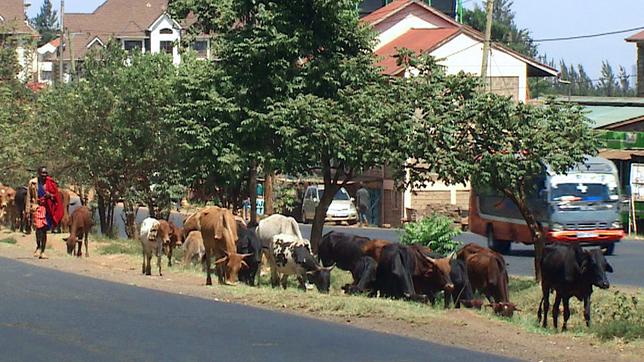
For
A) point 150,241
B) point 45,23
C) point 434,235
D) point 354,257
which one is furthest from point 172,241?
point 45,23

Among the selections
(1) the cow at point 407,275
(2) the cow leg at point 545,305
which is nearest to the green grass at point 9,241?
(1) the cow at point 407,275

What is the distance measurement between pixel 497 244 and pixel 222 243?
52.6ft

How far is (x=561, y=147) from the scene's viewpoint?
24328 millimetres

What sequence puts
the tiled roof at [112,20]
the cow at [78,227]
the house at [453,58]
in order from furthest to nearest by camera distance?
the tiled roof at [112,20], the house at [453,58], the cow at [78,227]

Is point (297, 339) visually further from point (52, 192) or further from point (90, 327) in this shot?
point (52, 192)

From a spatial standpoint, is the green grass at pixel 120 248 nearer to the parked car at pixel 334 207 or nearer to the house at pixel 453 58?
the parked car at pixel 334 207

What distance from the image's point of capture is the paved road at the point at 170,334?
1233 cm

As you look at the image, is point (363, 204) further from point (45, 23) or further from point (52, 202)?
point (45, 23)

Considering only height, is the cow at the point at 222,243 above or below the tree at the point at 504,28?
below

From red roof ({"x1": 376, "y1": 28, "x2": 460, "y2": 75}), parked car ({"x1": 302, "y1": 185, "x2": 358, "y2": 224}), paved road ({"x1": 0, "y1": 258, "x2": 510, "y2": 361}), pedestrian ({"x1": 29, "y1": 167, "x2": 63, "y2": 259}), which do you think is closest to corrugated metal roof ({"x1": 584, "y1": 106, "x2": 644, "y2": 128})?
red roof ({"x1": 376, "y1": 28, "x2": 460, "y2": 75})

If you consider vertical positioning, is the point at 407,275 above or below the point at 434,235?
below

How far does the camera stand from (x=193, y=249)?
26.7 metres

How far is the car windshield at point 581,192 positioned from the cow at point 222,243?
44.1ft

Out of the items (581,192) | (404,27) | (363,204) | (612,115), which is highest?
(404,27)
